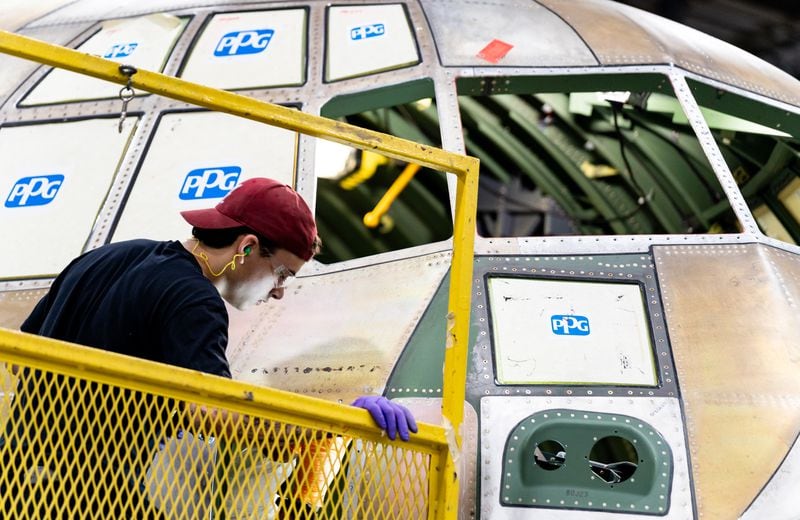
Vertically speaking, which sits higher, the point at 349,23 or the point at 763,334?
the point at 349,23

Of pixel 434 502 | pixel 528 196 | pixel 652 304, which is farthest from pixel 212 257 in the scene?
pixel 528 196

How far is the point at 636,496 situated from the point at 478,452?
1.93 feet

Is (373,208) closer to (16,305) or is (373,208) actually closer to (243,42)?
(243,42)

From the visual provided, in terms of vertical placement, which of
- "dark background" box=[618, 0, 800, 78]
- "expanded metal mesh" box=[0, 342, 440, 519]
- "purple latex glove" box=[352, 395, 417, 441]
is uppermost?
"dark background" box=[618, 0, 800, 78]

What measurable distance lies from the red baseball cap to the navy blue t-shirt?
14 cm

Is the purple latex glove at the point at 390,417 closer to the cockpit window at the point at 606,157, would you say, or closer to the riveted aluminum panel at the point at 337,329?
the riveted aluminum panel at the point at 337,329

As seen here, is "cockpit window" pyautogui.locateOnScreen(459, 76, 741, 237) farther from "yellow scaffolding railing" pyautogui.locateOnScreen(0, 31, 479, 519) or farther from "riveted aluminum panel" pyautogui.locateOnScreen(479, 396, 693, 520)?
"yellow scaffolding railing" pyautogui.locateOnScreen(0, 31, 479, 519)

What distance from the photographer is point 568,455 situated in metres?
4.01

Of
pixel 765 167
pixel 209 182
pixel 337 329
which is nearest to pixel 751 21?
pixel 765 167

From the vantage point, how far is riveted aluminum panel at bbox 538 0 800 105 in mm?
5992

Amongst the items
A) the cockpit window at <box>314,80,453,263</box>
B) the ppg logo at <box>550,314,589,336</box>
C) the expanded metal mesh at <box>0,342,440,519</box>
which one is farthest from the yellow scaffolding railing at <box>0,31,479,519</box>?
the cockpit window at <box>314,80,453,263</box>

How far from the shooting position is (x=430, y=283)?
459 cm

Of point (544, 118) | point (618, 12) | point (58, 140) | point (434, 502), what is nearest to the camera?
point (434, 502)

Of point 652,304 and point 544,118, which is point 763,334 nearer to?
point 652,304
